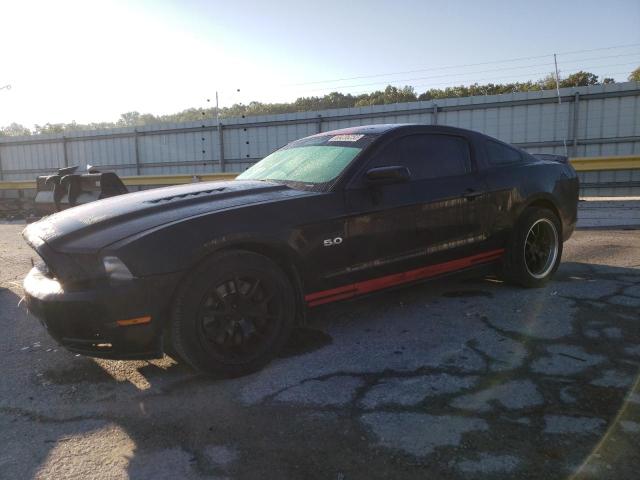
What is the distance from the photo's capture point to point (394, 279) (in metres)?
3.87

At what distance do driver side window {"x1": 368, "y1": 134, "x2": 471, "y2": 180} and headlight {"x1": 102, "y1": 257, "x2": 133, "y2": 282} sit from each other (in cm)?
189

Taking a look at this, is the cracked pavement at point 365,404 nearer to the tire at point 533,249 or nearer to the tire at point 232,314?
the tire at point 232,314

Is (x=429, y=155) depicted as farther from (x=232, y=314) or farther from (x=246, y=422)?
(x=246, y=422)

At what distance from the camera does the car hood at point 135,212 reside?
2975 mm

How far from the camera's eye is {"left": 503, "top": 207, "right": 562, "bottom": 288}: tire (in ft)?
15.6

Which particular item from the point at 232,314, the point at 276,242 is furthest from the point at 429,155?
the point at 232,314

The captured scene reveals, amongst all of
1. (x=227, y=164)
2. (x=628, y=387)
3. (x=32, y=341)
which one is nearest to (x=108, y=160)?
(x=227, y=164)

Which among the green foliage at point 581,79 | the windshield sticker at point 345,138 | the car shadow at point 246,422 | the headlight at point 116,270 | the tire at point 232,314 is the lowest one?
the car shadow at point 246,422

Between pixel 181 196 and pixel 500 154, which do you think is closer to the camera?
pixel 181 196

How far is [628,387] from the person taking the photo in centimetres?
288

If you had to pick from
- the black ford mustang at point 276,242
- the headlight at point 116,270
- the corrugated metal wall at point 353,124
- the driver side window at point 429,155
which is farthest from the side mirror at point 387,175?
the corrugated metal wall at point 353,124

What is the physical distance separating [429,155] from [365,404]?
2255 millimetres

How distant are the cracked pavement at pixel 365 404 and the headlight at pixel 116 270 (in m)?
0.72

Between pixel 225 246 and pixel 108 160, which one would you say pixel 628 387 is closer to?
pixel 225 246
